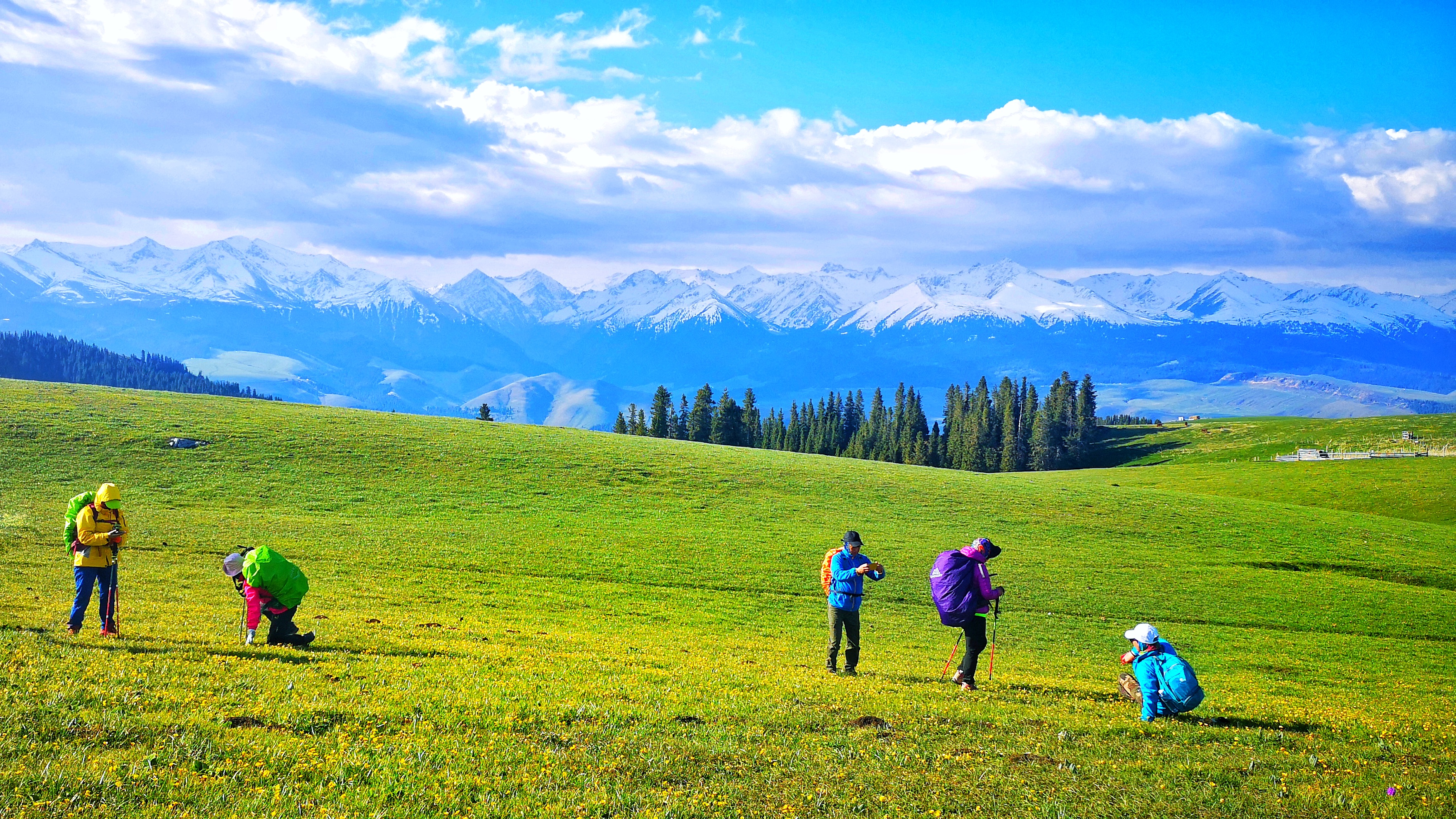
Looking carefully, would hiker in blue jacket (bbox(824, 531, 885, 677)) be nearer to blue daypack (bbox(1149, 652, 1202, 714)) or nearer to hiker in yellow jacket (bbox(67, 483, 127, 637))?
blue daypack (bbox(1149, 652, 1202, 714))

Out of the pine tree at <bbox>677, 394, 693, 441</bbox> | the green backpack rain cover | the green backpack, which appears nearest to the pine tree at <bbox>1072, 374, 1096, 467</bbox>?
the pine tree at <bbox>677, 394, 693, 441</bbox>

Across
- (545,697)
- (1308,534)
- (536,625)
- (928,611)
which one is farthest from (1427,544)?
(545,697)

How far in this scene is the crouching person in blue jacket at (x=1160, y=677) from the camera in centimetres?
1373

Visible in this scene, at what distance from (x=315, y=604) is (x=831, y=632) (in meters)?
15.4

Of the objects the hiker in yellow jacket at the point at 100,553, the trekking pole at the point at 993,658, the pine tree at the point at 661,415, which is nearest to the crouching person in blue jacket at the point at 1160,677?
the trekking pole at the point at 993,658

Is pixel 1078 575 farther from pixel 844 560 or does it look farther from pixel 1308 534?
pixel 844 560

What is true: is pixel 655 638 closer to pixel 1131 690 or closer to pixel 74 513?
pixel 1131 690

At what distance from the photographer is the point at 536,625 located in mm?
22828

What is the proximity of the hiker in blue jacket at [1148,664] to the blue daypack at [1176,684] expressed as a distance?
5 cm

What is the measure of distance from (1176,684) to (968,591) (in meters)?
3.83

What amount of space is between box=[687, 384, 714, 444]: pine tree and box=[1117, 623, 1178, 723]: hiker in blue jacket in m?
113

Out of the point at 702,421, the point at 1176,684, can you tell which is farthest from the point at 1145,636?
the point at 702,421

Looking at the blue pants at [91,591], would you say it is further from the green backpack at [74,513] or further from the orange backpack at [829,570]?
the orange backpack at [829,570]

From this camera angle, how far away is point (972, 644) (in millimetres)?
16141
